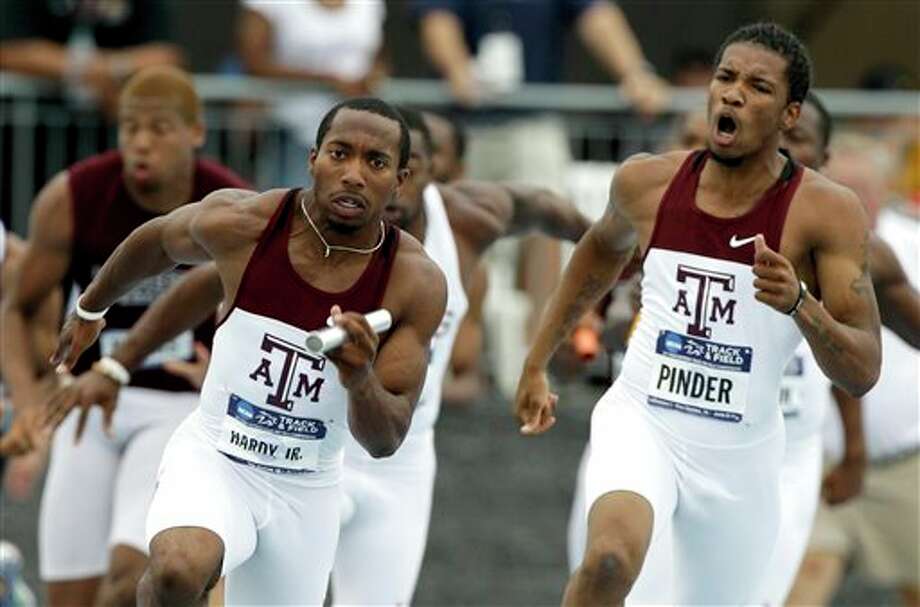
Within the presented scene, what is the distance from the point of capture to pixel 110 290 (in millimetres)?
8836

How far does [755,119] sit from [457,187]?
7.57 feet

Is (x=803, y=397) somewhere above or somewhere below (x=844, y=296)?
below

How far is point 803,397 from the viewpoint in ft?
33.8

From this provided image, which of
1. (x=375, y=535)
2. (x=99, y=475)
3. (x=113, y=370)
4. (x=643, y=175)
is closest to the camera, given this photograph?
(x=643, y=175)

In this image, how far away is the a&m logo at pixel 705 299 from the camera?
8.51 metres

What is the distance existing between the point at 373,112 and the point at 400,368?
2.78ft

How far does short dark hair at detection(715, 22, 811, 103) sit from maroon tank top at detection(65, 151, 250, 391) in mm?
2634

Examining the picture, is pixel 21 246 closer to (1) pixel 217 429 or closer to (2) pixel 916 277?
(1) pixel 217 429

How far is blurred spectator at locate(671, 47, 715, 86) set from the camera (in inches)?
618

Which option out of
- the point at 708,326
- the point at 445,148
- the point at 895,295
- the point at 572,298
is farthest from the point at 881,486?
the point at 708,326

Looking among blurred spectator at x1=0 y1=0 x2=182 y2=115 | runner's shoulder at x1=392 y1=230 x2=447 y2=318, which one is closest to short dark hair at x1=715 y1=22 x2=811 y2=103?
runner's shoulder at x1=392 y1=230 x2=447 y2=318

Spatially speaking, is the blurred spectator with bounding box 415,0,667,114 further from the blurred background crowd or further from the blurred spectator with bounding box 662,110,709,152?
the blurred spectator with bounding box 662,110,709,152

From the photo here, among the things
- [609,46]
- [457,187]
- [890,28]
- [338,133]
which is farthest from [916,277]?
[890,28]

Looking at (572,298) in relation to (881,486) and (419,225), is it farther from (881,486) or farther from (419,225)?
(881,486)
